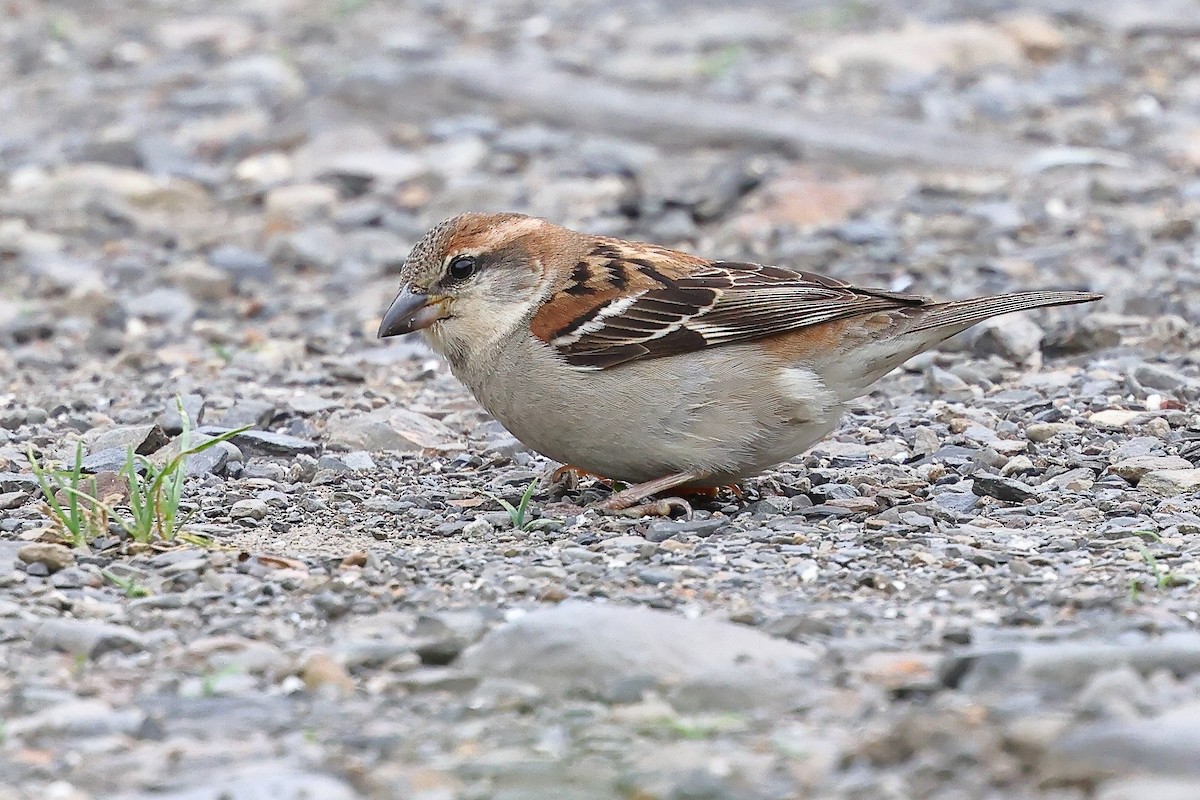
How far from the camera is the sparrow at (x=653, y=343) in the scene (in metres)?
6.05

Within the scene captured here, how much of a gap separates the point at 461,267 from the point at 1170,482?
2.63 metres

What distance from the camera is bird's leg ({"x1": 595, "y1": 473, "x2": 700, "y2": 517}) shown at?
605cm

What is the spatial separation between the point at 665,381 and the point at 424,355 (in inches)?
119

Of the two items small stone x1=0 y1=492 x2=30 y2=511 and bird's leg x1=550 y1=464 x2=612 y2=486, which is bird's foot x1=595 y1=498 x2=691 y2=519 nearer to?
bird's leg x1=550 y1=464 x2=612 y2=486

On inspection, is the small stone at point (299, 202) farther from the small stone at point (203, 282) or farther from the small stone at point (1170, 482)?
the small stone at point (1170, 482)

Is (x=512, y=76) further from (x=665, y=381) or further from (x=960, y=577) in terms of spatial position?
(x=960, y=577)

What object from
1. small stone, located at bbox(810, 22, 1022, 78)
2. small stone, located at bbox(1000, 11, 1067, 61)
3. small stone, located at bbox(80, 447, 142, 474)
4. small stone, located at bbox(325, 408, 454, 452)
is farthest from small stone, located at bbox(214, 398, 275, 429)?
small stone, located at bbox(1000, 11, 1067, 61)

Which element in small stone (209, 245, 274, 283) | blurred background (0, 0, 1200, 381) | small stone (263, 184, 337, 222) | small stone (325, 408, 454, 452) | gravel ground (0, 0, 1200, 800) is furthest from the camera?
small stone (263, 184, 337, 222)

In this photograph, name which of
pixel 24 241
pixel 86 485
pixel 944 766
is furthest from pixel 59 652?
pixel 24 241

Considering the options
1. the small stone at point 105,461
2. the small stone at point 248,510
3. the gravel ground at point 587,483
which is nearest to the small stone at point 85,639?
the gravel ground at point 587,483

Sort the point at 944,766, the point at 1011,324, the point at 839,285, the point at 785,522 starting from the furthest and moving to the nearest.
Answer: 1. the point at 1011,324
2. the point at 839,285
3. the point at 785,522
4. the point at 944,766

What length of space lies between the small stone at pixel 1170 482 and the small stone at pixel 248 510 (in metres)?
3.04

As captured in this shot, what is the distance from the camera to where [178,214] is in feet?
38.6

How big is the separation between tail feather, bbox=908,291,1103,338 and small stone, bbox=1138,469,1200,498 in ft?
2.16
